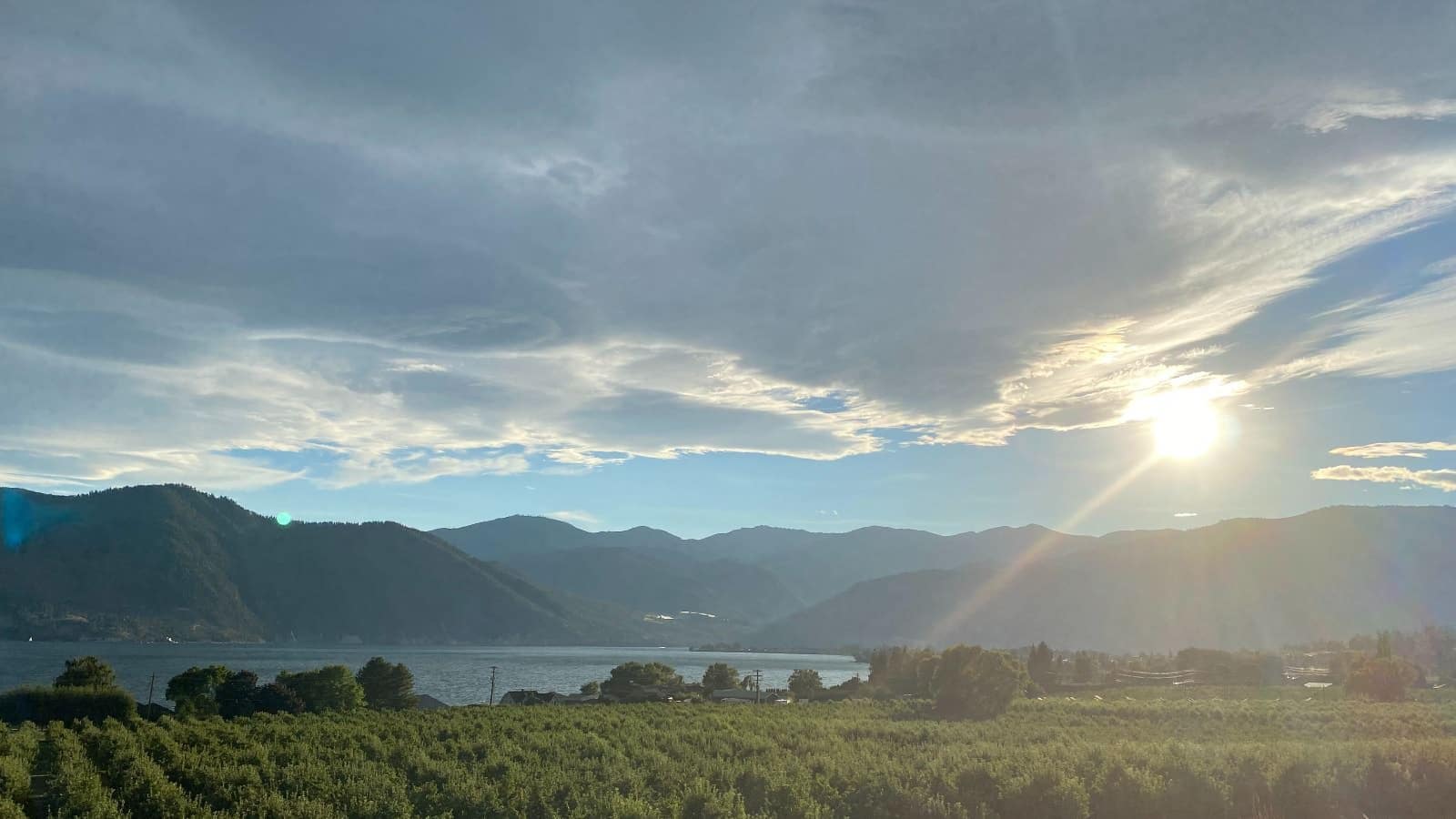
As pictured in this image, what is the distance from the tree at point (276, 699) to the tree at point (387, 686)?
913cm

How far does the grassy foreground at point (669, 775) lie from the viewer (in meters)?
20.1

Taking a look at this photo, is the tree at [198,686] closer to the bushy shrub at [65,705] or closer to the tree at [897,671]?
the bushy shrub at [65,705]

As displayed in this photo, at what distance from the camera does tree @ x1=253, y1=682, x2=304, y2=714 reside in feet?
228

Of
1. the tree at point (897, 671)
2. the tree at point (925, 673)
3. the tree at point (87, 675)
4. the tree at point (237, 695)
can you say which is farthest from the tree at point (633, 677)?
the tree at point (87, 675)

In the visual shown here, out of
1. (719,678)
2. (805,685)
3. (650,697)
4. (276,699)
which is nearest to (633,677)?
(650,697)

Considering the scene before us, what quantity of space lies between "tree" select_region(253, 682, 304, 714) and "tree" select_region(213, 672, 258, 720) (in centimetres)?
28

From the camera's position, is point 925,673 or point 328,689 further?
point 925,673

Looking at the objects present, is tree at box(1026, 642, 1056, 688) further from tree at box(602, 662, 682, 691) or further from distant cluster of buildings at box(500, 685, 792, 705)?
tree at box(602, 662, 682, 691)

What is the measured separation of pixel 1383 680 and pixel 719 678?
243 feet

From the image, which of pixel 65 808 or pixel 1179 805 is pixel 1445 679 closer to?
pixel 1179 805

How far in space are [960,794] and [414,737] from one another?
914 inches

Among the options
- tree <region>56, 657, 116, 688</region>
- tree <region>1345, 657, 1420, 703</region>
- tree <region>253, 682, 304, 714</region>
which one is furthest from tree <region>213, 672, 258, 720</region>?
tree <region>1345, 657, 1420, 703</region>

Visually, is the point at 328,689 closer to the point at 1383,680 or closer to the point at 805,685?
the point at 805,685

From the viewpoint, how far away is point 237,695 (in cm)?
7150
